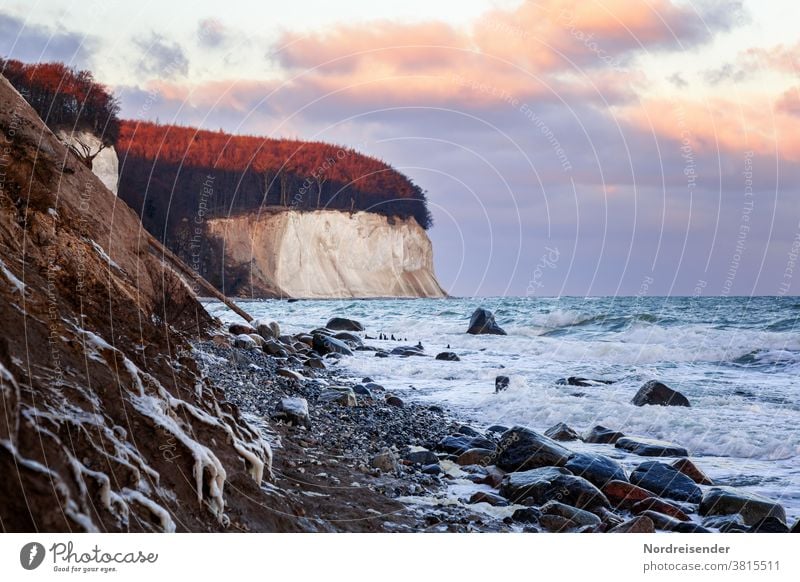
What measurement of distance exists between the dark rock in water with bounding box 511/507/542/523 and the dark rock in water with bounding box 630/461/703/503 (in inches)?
60.4

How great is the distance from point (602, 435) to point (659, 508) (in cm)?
282

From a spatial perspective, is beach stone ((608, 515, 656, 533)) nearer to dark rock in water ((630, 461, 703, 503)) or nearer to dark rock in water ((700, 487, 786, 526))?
dark rock in water ((700, 487, 786, 526))

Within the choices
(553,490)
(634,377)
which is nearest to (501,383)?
(634,377)

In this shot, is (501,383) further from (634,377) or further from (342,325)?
(342,325)

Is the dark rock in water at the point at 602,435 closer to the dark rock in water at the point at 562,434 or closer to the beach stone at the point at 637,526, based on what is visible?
the dark rock in water at the point at 562,434

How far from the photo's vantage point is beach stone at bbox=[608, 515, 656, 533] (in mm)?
5117

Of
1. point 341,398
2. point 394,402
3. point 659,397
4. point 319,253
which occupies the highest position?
point 319,253

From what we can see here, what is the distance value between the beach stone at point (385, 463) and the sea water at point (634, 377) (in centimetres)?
290

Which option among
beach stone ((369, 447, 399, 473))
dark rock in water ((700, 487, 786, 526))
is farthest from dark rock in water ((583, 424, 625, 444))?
beach stone ((369, 447, 399, 473))

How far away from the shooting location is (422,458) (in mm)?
6988

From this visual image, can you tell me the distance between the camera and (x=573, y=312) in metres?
31.3

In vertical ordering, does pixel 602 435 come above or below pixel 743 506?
below

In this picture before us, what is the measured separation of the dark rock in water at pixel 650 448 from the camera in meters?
8.07
